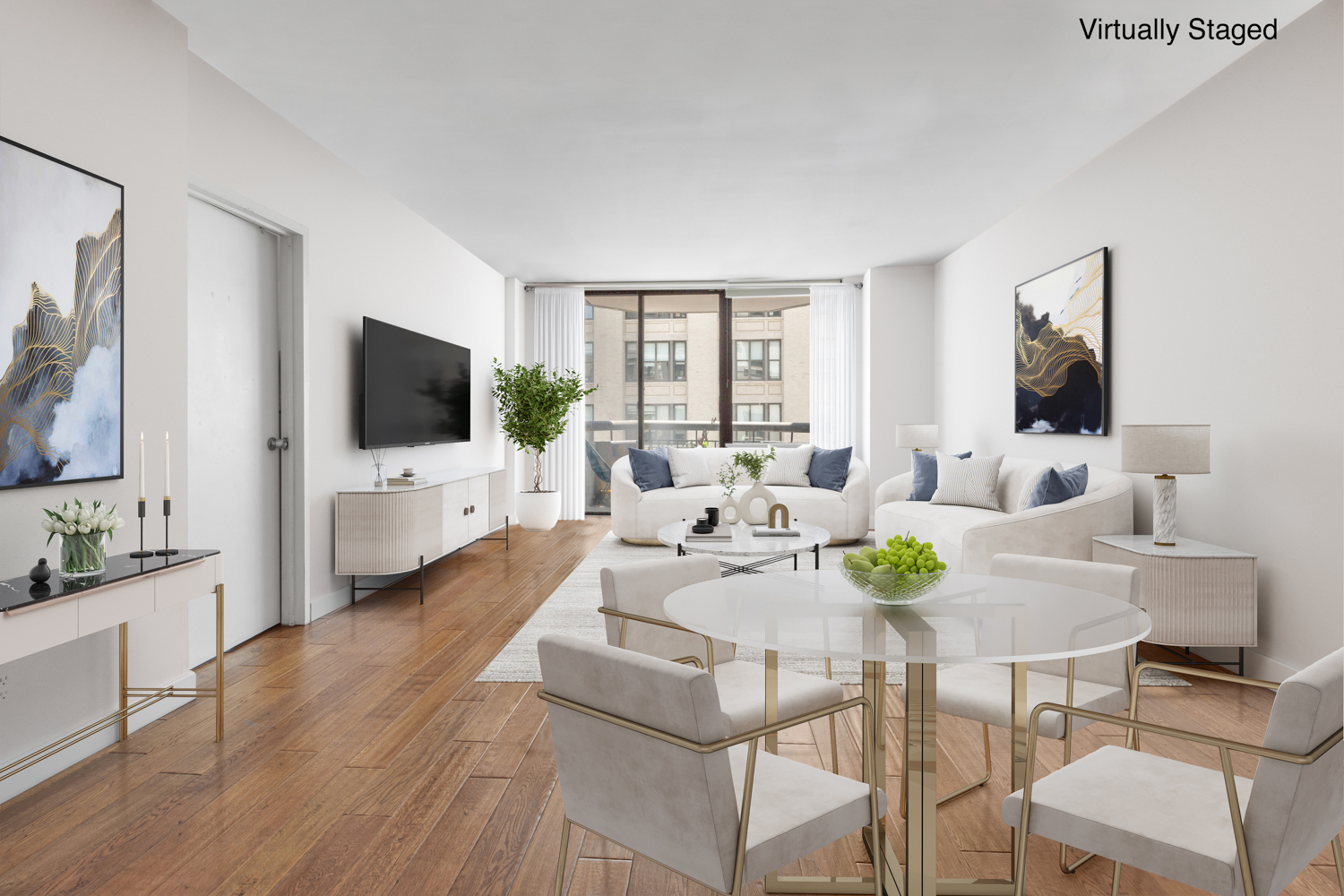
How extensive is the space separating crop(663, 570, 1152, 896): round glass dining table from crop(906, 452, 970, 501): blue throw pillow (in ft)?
13.6

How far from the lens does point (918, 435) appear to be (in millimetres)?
6836

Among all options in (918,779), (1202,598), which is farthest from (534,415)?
(918,779)

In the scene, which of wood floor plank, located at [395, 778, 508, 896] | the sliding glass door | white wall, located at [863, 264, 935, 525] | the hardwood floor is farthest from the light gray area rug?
the sliding glass door

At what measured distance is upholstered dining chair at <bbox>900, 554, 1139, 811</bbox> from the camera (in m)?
1.92

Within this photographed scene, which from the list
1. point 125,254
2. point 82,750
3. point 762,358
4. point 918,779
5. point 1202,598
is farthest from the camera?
point 762,358

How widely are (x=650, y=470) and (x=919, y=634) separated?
567 cm

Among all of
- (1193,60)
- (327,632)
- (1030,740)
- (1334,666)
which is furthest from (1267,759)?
(327,632)

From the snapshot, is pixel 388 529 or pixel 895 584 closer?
pixel 895 584

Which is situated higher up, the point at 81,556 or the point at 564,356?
the point at 564,356

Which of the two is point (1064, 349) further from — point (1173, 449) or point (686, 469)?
point (686, 469)

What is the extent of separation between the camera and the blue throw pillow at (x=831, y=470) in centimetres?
711

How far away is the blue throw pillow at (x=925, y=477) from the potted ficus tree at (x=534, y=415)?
139 inches

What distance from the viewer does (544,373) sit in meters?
8.61

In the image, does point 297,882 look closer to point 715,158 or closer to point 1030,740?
point 1030,740
